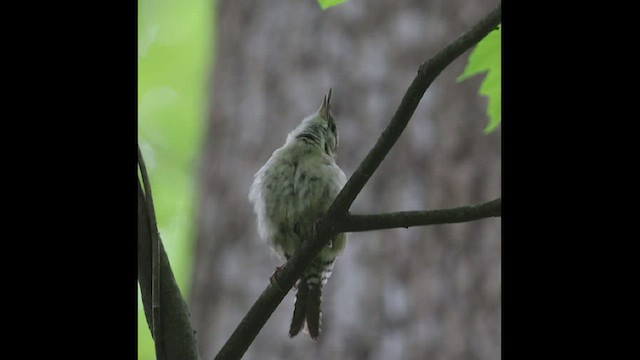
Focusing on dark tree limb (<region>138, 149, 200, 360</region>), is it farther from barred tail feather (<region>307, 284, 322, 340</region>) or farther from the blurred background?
the blurred background

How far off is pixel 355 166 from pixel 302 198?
49.1 inches

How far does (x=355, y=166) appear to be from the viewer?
3428 millimetres

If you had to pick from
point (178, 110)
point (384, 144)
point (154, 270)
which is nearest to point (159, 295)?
point (154, 270)

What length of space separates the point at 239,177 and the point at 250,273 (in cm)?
46

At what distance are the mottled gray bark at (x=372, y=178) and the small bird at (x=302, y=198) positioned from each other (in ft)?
2.85

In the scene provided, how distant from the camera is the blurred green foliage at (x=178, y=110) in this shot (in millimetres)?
4310

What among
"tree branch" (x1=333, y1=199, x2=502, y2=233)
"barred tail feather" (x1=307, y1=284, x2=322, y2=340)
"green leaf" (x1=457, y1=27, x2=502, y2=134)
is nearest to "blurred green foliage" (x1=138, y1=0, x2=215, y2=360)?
"barred tail feather" (x1=307, y1=284, x2=322, y2=340)

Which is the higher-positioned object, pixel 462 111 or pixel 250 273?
A: pixel 462 111
